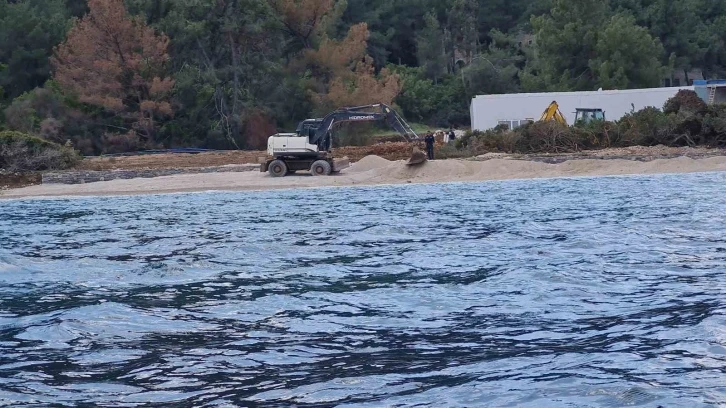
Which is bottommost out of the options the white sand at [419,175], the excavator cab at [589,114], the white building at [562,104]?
the white sand at [419,175]

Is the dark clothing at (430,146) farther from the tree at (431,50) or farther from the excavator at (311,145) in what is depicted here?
the tree at (431,50)

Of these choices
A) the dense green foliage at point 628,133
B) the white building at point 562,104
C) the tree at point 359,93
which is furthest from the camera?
the tree at point 359,93

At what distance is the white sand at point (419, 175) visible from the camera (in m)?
36.1

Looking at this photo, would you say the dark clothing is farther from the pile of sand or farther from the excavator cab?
the excavator cab

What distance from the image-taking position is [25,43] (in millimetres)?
65062

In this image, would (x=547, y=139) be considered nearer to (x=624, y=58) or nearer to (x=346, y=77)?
(x=346, y=77)

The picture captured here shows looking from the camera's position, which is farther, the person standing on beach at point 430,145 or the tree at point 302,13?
the tree at point 302,13

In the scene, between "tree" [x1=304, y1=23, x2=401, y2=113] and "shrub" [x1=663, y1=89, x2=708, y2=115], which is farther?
"tree" [x1=304, y1=23, x2=401, y2=113]

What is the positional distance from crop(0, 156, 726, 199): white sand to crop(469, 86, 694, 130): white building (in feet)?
39.9

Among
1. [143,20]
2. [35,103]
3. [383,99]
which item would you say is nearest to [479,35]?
[383,99]

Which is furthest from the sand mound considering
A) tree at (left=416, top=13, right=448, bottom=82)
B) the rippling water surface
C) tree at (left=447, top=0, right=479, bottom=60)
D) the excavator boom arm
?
tree at (left=447, top=0, right=479, bottom=60)

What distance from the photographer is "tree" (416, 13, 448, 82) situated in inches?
3029

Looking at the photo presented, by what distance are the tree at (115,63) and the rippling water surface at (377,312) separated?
3236 cm

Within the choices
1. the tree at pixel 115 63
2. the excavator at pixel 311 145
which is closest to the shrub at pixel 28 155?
the tree at pixel 115 63
